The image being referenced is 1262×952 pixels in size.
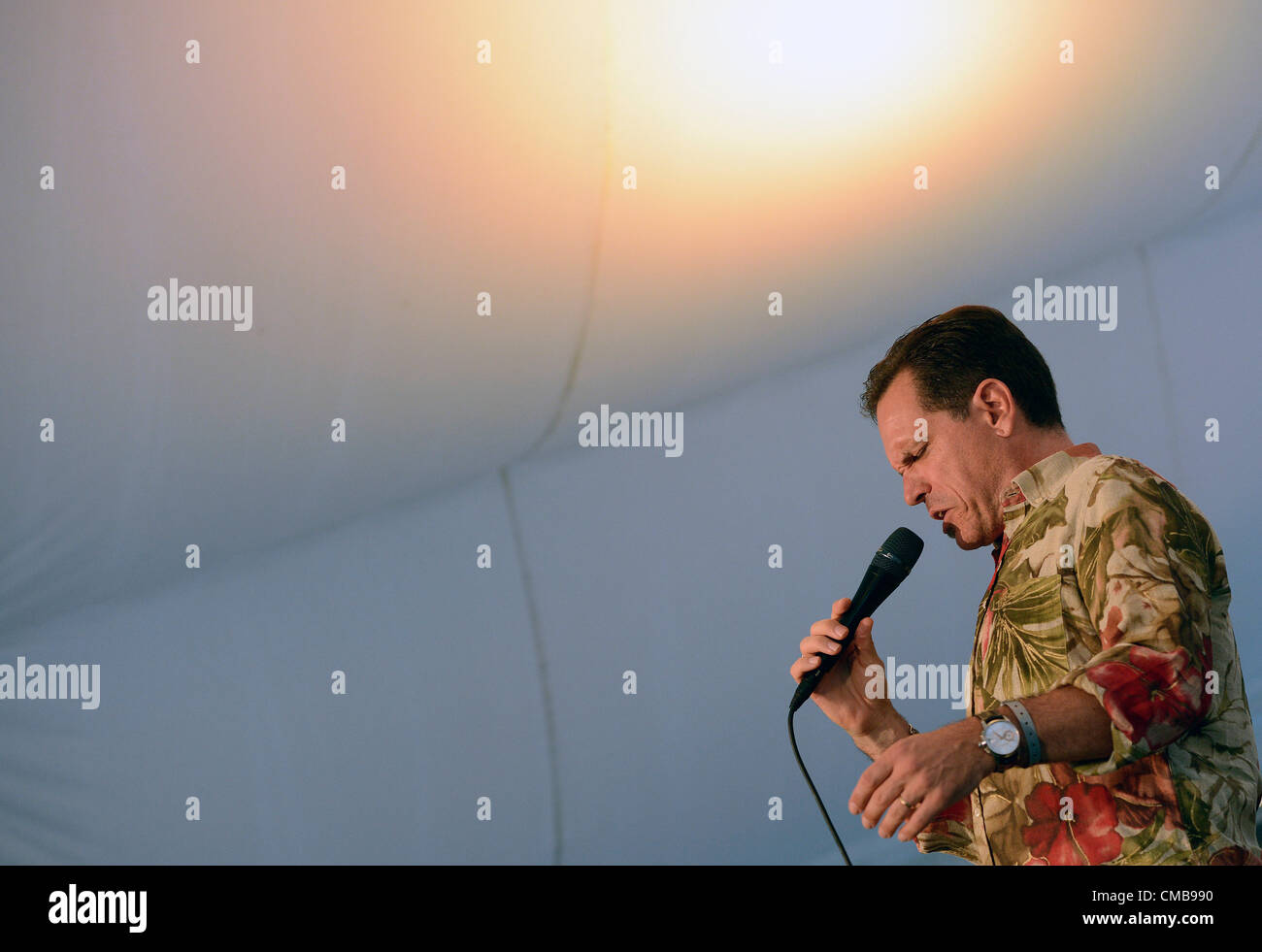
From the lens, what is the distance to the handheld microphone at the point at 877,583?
137 cm

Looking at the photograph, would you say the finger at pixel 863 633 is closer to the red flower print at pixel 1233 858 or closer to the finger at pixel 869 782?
the finger at pixel 869 782

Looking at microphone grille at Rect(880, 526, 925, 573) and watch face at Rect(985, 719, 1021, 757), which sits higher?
microphone grille at Rect(880, 526, 925, 573)

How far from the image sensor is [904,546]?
1390 millimetres

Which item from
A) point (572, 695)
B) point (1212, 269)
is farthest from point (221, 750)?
point (1212, 269)

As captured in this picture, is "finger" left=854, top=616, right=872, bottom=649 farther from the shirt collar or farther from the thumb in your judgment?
the shirt collar

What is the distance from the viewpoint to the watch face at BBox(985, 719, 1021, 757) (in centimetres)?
113

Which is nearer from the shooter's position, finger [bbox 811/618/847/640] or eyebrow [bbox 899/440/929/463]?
finger [bbox 811/618/847/640]

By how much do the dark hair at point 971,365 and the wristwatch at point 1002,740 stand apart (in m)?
0.46

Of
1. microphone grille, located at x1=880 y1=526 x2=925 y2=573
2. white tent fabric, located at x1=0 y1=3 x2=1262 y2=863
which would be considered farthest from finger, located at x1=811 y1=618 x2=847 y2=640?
white tent fabric, located at x1=0 y1=3 x2=1262 y2=863

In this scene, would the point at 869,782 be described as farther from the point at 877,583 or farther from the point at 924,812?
the point at 877,583

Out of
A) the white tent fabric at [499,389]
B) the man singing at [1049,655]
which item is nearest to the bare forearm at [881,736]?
the man singing at [1049,655]

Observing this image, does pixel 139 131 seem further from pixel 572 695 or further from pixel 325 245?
pixel 572 695

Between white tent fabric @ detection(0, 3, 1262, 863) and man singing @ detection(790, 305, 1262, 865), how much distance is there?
52 centimetres

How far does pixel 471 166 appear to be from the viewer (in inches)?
81.0
